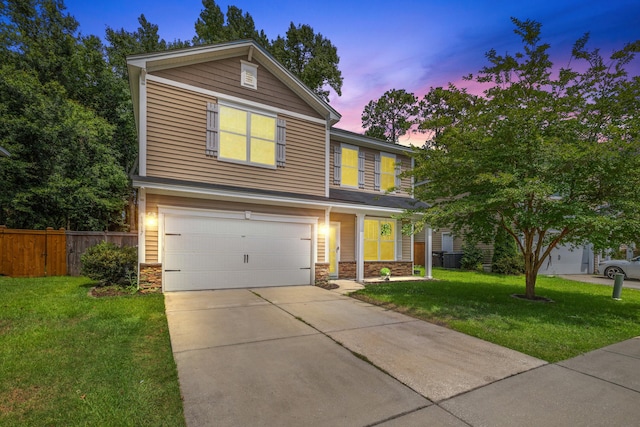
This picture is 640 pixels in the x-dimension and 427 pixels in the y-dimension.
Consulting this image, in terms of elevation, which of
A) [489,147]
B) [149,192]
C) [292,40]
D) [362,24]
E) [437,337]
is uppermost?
[292,40]

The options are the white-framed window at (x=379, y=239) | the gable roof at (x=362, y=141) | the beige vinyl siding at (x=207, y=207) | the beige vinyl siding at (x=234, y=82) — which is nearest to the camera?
the beige vinyl siding at (x=207, y=207)

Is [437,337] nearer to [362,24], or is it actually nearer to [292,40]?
[362,24]

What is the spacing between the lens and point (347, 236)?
39.4ft

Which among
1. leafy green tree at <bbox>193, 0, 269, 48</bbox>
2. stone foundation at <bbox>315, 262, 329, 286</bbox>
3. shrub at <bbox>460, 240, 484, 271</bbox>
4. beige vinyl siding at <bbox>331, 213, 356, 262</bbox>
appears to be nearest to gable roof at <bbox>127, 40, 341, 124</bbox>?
beige vinyl siding at <bbox>331, 213, 356, 262</bbox>

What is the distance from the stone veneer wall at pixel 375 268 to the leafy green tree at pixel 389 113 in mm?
17096

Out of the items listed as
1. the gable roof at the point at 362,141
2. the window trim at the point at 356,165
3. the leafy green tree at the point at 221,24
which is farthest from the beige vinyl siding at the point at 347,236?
the leafy green tree at the point at 221,24

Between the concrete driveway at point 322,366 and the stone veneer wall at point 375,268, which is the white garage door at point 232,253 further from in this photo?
the stone veneer wall at point 375,268

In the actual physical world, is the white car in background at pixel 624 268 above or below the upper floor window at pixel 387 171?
below

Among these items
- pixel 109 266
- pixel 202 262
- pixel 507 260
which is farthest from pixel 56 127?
pixel 507 260

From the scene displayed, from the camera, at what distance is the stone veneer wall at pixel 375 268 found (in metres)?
11.8

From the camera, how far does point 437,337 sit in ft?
16.5

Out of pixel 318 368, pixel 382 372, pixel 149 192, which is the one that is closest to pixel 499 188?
pixel 382 372

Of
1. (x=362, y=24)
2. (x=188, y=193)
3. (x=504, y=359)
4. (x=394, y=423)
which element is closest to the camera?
(x=394, y=423)

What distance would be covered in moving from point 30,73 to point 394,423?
22126 millimetres
